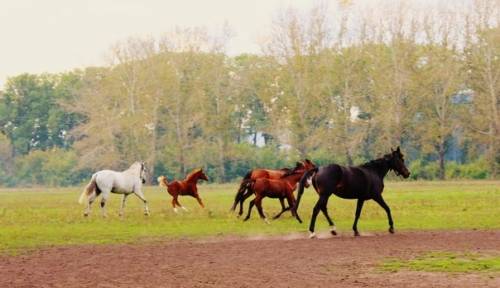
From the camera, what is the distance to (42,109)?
10444 cm

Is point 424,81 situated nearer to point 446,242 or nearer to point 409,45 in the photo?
point 409,45

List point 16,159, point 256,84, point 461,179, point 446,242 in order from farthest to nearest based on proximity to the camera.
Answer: point 16,159 < point 256,84 < point 461,179 < point 446,242

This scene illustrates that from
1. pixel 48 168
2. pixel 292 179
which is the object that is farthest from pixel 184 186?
pixel 48 168

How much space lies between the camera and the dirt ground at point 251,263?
43.7 feet

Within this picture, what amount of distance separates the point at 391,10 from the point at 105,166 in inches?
1295

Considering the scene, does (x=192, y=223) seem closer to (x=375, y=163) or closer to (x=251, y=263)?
(x=375, y=163)

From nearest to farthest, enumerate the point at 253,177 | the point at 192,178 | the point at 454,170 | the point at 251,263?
the point at 251,263
the point at 253,177
the point at 192,178
the point at 454,170

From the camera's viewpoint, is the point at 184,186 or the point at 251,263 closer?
the point at 251,263

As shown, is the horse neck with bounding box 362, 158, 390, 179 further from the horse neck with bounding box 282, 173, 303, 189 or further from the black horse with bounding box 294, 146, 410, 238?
the horse neck with bounding box 282, 173, 303, 189

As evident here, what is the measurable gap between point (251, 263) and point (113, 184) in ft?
47.5

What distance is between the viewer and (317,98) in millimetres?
74500

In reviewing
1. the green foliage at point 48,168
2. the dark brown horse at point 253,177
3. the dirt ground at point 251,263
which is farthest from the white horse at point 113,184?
the green foliage at point 48,168

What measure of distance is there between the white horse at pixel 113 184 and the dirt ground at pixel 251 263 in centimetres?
902

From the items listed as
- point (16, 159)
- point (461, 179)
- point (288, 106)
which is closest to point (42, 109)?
point (16, 159)
